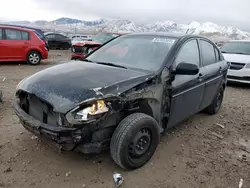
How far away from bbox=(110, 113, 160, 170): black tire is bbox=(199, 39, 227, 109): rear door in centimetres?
162

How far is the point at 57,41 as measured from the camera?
802 inches

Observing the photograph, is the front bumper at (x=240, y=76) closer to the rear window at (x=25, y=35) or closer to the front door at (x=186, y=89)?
the front door at (x=186, y=89)

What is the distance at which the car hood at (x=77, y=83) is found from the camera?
256cm

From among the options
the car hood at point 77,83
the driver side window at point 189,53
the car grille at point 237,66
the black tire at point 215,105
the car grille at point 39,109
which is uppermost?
the driver side window at point 189,53

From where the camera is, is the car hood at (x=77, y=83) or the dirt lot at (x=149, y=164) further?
the dirt lot at (x=149, y=164)

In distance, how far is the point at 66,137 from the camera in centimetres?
250

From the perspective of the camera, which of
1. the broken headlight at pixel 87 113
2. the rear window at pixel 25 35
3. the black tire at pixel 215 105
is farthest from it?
the rear window at pixel 25 35

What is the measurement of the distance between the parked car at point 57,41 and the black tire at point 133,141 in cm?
1890

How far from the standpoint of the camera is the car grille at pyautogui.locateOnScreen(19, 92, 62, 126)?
2.63 metres

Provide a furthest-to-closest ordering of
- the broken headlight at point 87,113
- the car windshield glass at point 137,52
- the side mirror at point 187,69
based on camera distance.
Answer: the car windshield glass at point 137,52
the side mirror at point 187,69
the broken headlight at point 87,113

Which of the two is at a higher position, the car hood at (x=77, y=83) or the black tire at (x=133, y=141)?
the car hood at (x=77, y=83)

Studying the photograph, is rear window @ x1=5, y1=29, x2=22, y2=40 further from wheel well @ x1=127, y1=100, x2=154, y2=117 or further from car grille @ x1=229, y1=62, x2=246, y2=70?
wheel well @ x1=127, y1=100, x2=154, y2=117

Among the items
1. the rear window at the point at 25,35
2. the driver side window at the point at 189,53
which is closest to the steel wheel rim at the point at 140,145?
the driver side window at the point at 189,53

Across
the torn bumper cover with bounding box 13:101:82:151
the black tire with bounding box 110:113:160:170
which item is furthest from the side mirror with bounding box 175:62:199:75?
the torn bumper cover with bounding box 13:101:82:151
